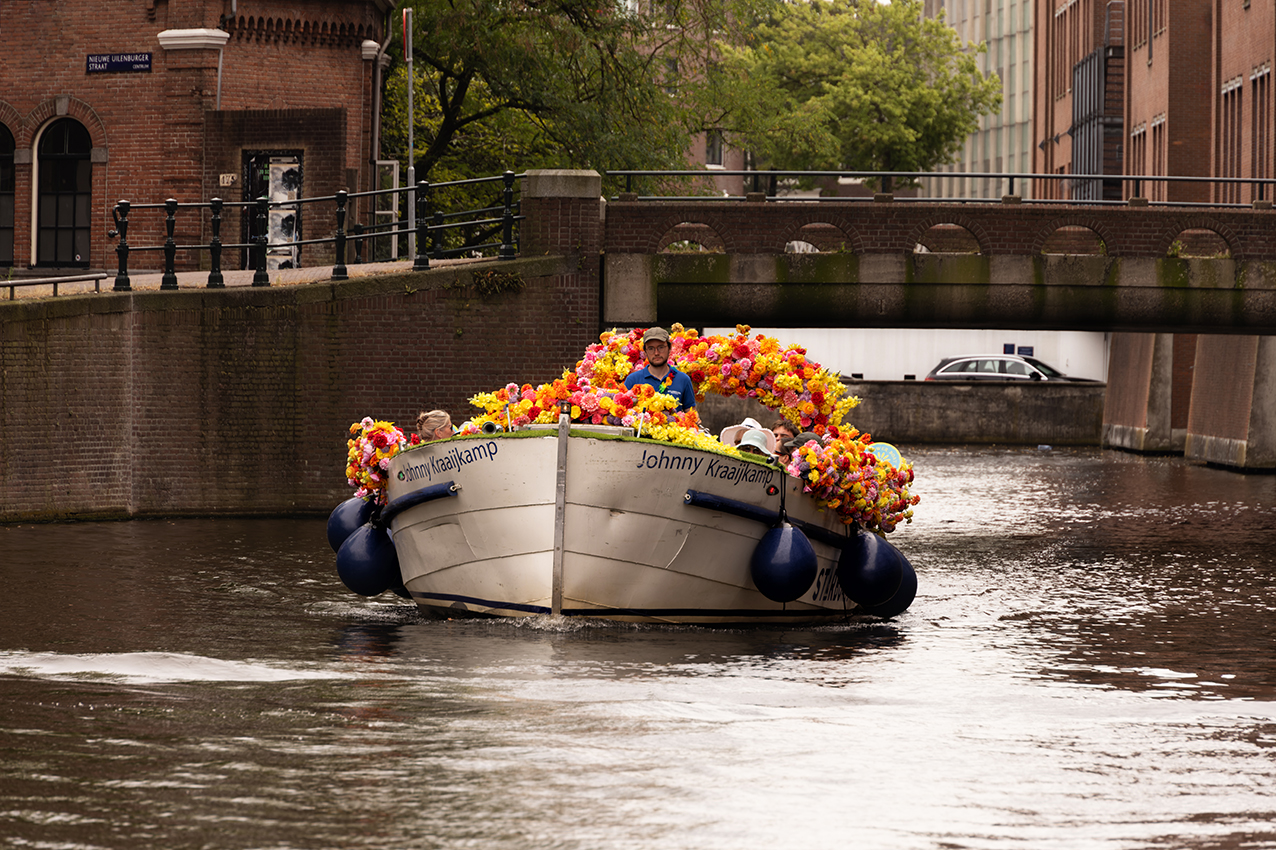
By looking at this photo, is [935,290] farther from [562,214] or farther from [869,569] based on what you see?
[869,569]

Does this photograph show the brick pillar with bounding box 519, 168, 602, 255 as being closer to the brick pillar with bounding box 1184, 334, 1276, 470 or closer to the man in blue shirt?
the man in blue shirt

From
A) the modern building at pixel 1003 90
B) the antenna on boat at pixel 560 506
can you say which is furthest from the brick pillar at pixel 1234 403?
the modern building at pixel 1003 90

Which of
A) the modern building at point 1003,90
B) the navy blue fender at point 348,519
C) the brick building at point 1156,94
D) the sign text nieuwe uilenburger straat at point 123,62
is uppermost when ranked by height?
the modern building at point 1003,90

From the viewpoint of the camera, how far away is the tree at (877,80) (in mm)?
58875

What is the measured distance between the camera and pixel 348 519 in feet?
48.3

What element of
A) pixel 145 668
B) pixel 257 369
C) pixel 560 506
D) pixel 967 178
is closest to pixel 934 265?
pixel 257 369

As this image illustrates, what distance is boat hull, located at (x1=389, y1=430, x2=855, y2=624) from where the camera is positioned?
12281mm

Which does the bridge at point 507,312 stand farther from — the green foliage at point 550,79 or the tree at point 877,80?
the tree at point 877,80

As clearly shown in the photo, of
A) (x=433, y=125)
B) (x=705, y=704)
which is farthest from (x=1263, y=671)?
(x=433, y=125)

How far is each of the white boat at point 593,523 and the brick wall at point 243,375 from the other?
8129 mm

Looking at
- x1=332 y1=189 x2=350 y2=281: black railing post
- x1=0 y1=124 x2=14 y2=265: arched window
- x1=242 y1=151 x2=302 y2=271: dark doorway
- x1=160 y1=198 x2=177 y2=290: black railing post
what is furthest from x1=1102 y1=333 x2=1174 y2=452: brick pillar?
x1=160 y1=198 x2=177 y2=290: black railing post

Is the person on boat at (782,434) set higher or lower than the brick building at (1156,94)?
lower

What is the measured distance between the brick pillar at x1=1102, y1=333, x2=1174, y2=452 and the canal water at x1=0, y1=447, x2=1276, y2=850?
22832mm

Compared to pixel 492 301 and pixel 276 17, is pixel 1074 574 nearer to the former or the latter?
pixel 492 301
